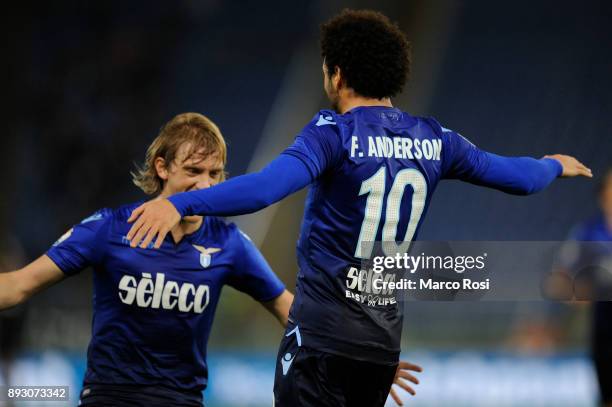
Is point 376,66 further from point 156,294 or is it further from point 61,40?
point 61,40

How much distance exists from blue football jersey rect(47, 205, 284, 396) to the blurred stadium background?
16.3 ft

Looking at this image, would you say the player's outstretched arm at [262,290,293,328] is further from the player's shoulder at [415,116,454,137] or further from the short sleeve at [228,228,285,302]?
the player's shoulder at [415,116,454,137]

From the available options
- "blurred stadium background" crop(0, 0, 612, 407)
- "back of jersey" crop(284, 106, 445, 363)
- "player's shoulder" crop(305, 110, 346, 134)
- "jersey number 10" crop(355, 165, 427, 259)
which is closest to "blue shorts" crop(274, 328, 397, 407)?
"back of jersey" crop(284, 106, 445, 363)

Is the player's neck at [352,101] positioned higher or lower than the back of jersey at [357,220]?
higher

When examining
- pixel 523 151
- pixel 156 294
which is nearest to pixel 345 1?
pixel 523 151

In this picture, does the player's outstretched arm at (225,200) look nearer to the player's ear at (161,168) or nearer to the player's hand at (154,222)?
the player's hand at (154,222)

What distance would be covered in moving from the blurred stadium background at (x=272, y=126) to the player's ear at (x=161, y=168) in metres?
4.97

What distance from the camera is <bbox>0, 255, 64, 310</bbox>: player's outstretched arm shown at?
3.81 meters

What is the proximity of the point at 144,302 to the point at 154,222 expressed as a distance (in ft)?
4.19

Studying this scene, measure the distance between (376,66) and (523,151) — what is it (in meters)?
10.00

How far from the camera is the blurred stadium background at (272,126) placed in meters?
9.35

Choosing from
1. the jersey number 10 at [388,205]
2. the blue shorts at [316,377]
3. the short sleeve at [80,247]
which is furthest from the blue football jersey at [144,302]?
the jersey number 10 at [388,205]

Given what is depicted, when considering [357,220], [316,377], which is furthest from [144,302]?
[357,220]

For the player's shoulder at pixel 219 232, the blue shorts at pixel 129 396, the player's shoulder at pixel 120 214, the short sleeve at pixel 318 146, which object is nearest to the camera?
the short sleeve at pixel 318 146
